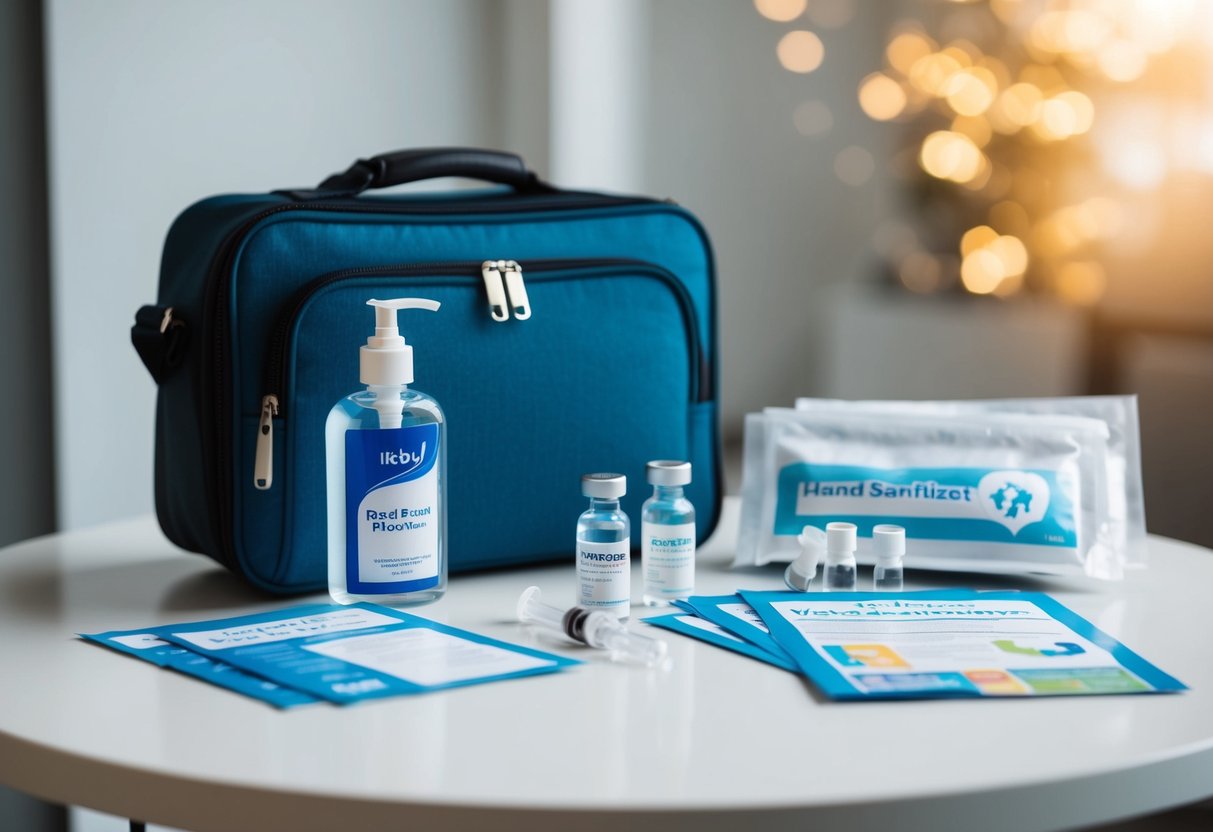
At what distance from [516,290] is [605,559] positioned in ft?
0.70

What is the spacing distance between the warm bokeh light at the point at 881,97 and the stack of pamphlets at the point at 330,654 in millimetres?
2977

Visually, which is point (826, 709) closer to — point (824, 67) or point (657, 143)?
point (657, 143)

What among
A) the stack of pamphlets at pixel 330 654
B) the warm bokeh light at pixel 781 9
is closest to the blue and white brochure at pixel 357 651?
the stack of pamphlets at pixel 330 654

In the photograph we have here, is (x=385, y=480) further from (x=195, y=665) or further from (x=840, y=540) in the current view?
(x=840, y=540)

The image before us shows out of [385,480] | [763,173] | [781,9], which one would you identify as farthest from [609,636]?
[781,9]

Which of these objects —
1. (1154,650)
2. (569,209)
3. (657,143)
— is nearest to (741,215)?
(657,143)

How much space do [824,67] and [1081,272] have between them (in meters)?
1.02

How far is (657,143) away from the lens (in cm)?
324

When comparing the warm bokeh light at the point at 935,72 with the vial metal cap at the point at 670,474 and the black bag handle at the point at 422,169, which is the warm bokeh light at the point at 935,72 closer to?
the black bag handle at the point at 422,169

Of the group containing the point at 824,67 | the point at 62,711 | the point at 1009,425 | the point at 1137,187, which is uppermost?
the point at 824,67

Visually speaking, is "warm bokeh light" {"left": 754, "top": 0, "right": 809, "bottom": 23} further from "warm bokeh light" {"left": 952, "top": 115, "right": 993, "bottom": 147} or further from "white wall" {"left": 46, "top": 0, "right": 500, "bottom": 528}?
"white wall" {"left": 46, "top": 0, "right": 500, "bottom": 528}

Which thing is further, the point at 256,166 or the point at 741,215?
the point at 741,215

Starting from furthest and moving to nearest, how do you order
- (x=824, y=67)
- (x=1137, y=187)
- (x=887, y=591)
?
1. (x=824, y=67)
2. (x=1137, y=187)
3. (x=887, y=591)

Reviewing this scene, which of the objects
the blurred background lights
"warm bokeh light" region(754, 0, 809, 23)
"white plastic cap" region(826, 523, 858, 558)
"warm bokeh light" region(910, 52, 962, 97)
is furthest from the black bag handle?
"warm bokeh light" region(754, 0, 809, 23)
